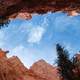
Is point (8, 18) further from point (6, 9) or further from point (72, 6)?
point (72, 6)

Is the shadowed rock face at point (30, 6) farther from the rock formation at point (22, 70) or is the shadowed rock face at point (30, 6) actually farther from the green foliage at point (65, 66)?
the rock formation at point (22, 70)

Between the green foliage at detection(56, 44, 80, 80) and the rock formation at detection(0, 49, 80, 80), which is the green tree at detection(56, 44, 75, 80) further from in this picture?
the rock formation at detection(0, 49, 80, 80)

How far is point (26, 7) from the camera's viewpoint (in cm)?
4166

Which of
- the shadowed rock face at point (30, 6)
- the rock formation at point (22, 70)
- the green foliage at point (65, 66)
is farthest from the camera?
the rock formation at point (22, 70)

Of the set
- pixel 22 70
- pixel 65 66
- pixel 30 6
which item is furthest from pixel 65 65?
pixel 22 70

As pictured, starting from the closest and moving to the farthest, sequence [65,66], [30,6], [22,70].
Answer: [30,6], [65,66], [22,70]

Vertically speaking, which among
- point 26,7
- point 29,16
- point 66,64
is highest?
point 29,16

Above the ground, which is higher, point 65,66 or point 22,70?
point 22,70

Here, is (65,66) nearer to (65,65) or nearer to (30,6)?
(65,65)

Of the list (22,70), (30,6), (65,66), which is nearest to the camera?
(30,6)

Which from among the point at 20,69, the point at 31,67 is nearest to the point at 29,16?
the point at 20,69

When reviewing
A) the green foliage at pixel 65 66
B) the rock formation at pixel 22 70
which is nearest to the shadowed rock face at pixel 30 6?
the green foliage at pixel 65 66

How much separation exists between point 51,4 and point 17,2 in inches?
222

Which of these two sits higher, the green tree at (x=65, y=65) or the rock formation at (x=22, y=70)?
the rock formation at (x=22, y=70)
